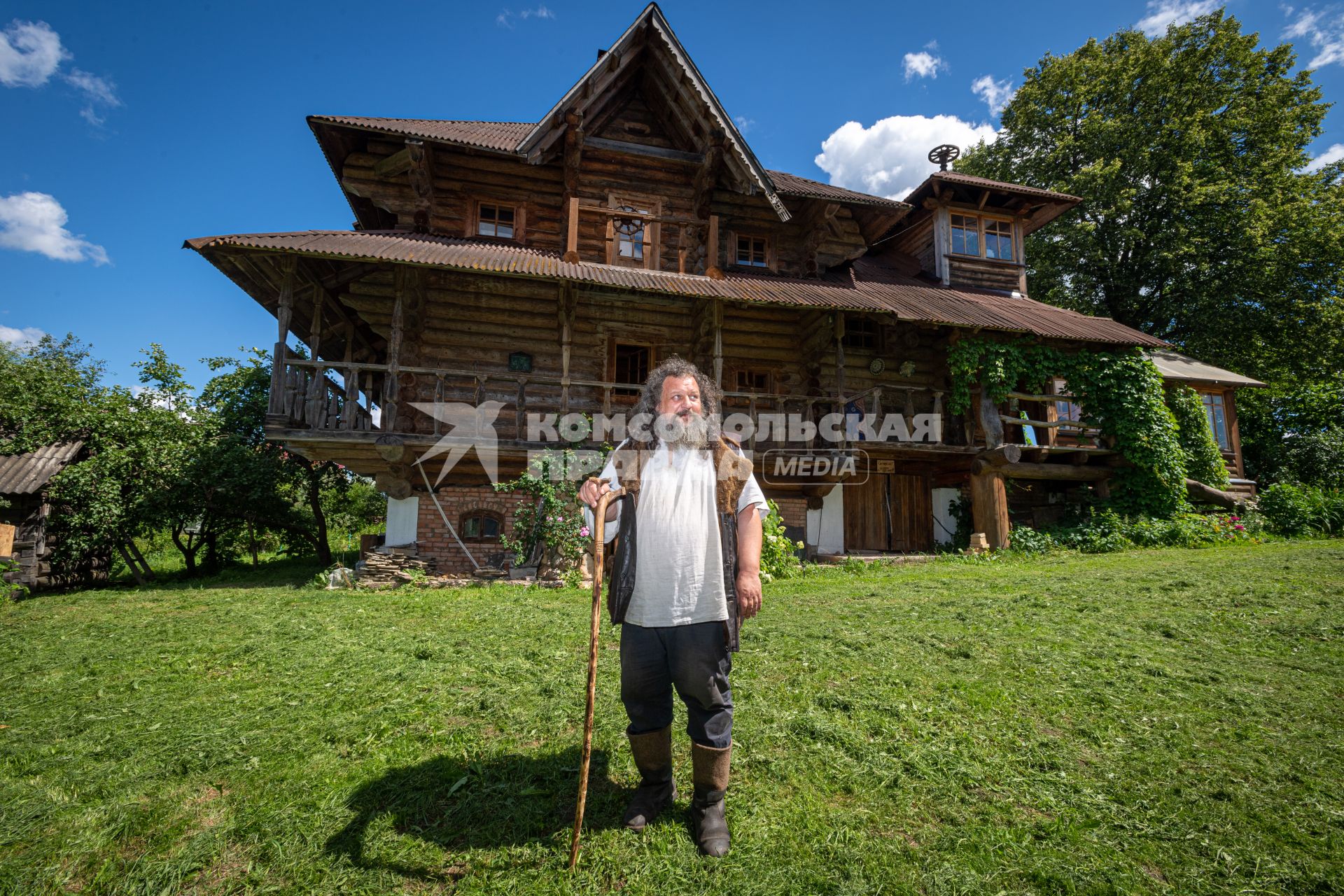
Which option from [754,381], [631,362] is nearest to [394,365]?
[631,362]

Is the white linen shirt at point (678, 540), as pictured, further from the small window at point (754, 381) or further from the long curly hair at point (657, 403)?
the small window at point (754, 381)

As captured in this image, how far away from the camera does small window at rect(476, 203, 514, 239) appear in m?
12.4

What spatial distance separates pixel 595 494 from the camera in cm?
296

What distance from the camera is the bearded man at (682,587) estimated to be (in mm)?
2674

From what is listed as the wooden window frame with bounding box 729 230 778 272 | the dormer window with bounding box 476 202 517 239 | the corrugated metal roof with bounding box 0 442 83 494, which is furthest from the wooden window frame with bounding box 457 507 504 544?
the wooden window frame with bounding box 729 230 778 272

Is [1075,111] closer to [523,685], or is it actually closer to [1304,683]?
[1304,683]

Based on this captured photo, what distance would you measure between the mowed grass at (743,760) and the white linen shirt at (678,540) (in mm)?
956

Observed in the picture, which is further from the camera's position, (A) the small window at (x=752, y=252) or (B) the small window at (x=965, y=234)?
(B) the small window at (x=965, y=234)

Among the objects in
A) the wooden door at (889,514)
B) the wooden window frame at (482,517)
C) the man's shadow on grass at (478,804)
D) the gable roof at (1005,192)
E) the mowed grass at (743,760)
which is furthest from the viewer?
the gable roof at (1005,192)

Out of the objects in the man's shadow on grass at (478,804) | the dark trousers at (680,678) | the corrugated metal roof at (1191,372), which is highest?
the corrugated metal roof at (1191,372)

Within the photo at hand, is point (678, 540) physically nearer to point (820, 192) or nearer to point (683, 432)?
point (683, 432)

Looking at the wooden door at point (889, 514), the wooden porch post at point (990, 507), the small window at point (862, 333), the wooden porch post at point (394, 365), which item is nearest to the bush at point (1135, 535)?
the wooden porch post at point (990, 507)

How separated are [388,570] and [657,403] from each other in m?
8.01

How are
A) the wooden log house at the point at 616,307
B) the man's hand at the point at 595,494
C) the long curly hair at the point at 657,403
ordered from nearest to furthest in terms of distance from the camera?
the man's hand at the point at 595,494
the long curly hair at the point at 657,403
the wooden log house at the point at 616,307
